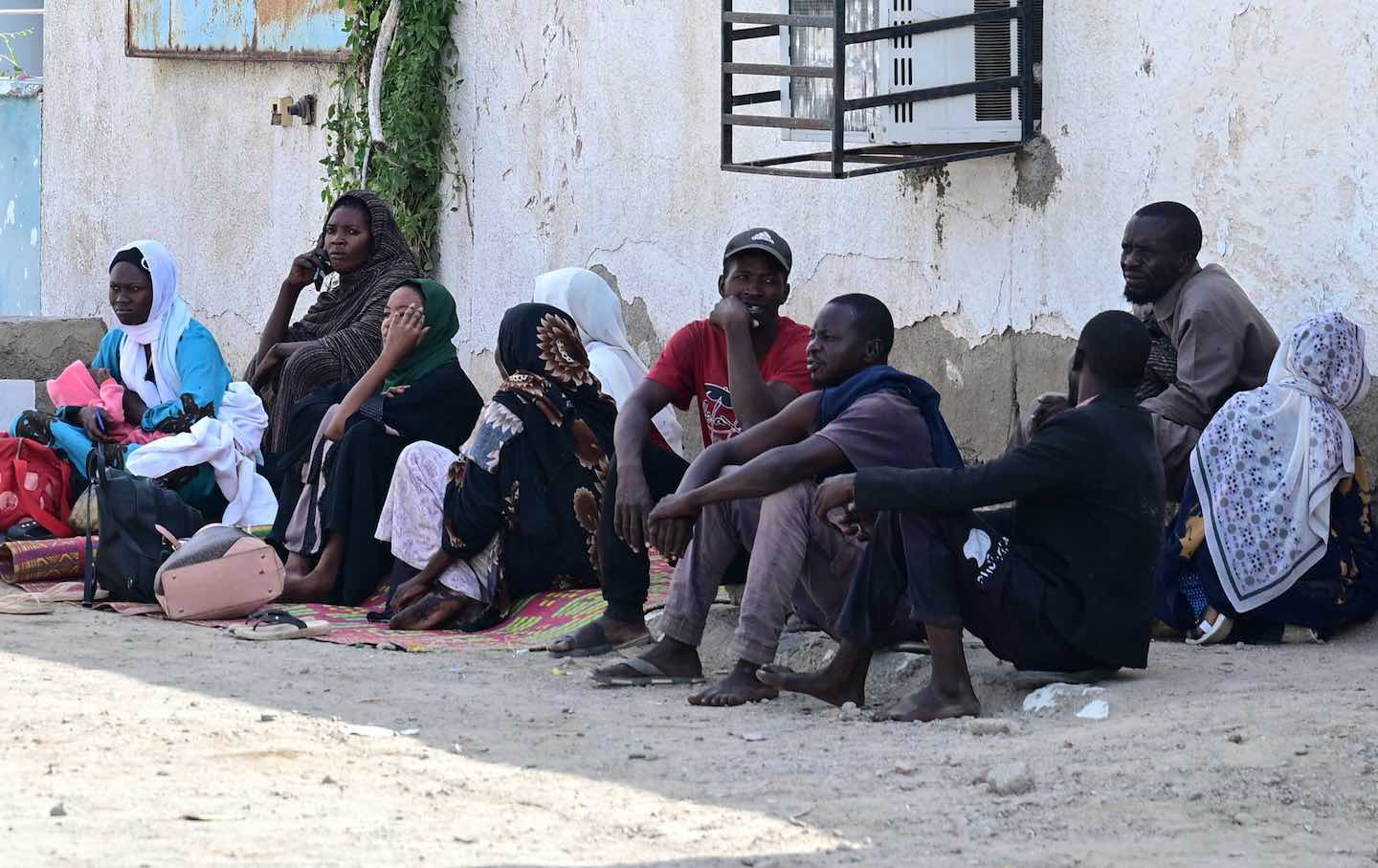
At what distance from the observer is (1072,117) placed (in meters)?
6.44

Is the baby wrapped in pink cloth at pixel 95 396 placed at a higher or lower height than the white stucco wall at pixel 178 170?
lower

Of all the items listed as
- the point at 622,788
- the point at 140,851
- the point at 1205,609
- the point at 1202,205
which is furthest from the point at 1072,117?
the point at 140,851

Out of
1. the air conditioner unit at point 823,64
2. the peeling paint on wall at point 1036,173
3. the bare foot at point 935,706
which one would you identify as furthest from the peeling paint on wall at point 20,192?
the bare foot at point 935,706

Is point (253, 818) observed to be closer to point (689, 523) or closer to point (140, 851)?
point (140, 851)

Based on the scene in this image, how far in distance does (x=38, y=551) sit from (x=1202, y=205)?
410 cm

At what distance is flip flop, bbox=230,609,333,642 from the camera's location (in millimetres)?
6262

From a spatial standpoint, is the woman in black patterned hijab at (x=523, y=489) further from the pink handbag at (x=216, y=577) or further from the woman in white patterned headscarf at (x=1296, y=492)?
the woman in white patterned headscarf at (x=1296, y=492)

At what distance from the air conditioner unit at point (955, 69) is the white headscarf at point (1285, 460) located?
152 cm

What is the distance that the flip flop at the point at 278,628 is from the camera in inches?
247

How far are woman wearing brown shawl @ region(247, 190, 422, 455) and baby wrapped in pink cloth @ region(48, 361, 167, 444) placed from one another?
0.53m

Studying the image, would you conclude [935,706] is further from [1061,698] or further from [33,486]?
[33,486]

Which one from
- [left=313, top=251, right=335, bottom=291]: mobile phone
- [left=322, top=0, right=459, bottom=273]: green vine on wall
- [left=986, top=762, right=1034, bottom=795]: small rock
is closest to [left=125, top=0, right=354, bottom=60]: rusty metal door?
[left=322, top=0, right=459, bottom=273]: green vine on wall

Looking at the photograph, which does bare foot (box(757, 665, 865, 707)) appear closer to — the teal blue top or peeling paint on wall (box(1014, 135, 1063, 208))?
peeling paint on wall (box(1014, 135, 1063, 208))

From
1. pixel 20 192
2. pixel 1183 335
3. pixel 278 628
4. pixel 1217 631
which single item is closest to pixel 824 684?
pixel 1217 631
